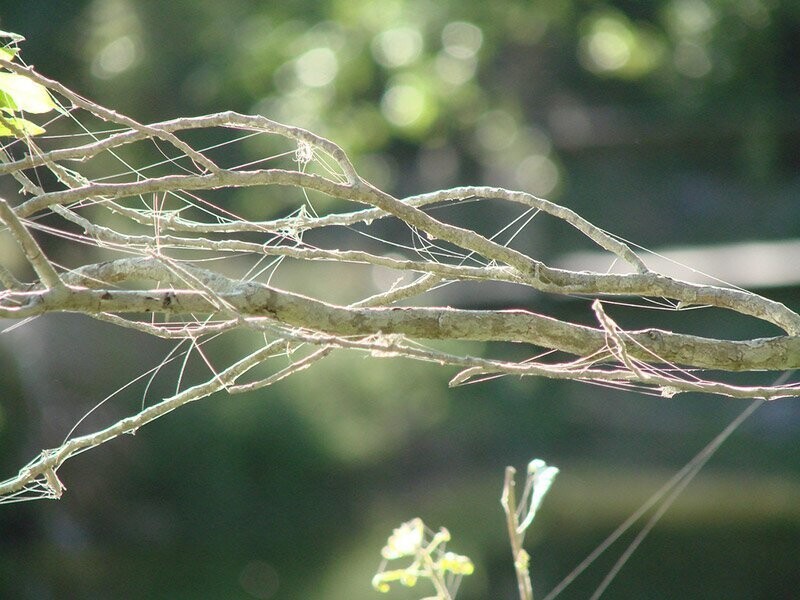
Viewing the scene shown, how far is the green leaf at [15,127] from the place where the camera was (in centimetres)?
67

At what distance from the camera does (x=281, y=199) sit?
13.3 feet

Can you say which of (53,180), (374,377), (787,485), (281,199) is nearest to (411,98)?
(281,199)

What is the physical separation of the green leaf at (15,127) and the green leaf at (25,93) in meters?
0.02

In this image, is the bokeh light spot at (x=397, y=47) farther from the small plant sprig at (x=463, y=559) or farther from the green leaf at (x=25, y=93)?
the green leaf at (x=25, y=93)

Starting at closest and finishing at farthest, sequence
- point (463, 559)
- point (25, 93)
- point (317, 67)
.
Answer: point (25, 93), point (463, 559), point (317, 67)

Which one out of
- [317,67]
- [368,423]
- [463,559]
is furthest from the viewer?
[368,423]

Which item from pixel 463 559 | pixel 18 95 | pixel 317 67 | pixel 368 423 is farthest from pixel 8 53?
pixel 368 423

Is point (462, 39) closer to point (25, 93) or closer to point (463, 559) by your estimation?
point (463, 559)

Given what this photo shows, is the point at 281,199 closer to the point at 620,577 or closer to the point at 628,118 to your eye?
the point at 620,577

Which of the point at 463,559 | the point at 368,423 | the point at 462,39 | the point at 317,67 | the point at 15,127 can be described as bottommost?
the point at 463,559

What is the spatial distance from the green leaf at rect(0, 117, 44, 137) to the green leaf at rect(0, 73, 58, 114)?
17mm

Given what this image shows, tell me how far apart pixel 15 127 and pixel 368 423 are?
3305 millimetres

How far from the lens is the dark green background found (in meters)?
3.11

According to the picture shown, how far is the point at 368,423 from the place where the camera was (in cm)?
392
